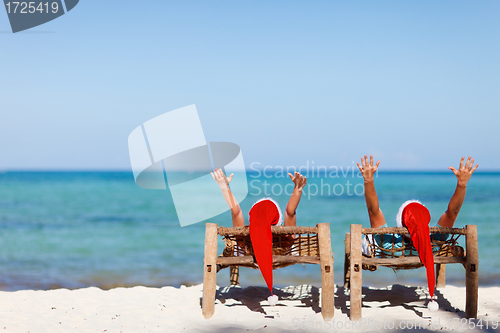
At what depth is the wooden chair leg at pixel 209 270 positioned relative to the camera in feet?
12.2

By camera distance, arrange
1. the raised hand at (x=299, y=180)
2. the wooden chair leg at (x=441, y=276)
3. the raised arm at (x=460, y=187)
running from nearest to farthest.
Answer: the raised arm at (x=460, y=187)
the raised hand at (x=299, y=180)
the wooden chair leg at (x=441, y=276)

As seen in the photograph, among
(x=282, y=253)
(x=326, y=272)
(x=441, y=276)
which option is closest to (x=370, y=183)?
(x=326, y=272)

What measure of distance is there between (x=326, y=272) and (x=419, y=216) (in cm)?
94

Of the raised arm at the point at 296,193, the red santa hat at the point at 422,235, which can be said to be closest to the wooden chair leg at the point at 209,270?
the raised arm at the point at 296,193

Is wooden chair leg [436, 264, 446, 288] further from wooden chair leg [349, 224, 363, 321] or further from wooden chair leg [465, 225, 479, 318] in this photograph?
wooden chair leg [349, 224, 363, 321]

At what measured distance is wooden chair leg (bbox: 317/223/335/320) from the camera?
11.9 ft

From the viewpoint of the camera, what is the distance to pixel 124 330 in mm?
3518

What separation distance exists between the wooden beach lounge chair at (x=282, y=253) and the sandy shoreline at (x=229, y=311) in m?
0.20

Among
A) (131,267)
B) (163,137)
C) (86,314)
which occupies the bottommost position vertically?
(131,267)

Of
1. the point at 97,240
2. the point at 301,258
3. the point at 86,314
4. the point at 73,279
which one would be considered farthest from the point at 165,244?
the point at 301,258

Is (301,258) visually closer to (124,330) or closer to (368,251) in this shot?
(368,251)

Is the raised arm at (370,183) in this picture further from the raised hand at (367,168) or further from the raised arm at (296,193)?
the raised arm at (296,193)

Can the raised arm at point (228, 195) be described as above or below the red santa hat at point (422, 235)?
above

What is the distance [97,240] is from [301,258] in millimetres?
8072
